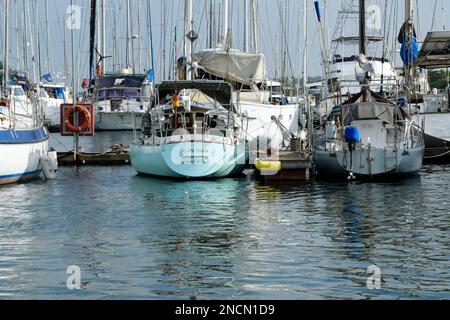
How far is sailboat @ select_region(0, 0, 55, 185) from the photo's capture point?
A: 92.4 ft

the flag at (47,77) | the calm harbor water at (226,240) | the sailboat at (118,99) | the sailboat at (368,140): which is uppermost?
the flag at (47,77)

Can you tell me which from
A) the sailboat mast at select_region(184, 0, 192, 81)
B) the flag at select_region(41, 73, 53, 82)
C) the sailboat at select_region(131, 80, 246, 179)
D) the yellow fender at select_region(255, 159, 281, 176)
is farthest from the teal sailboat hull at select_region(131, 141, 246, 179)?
the flag at select_region(41, 73, 53, 82)

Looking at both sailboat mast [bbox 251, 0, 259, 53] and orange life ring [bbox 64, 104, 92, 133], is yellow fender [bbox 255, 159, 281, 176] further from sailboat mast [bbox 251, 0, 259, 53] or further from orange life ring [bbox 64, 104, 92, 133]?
sailboat mast [bbox 251, 0, 259, 53]

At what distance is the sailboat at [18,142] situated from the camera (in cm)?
2817

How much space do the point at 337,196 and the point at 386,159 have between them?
455 centimetres

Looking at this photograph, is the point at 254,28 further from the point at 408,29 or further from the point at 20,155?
the point at 20,155

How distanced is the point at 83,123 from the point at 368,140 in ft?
43.5

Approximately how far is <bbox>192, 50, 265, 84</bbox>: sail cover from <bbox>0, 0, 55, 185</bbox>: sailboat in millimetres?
7633

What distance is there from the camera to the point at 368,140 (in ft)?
96.4

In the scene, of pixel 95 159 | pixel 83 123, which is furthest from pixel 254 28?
pixel 95 159

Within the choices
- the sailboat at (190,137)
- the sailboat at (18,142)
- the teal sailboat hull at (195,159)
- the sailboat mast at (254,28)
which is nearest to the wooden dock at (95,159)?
the sailboat at (18,142)

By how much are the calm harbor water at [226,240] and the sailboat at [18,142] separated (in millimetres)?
1037

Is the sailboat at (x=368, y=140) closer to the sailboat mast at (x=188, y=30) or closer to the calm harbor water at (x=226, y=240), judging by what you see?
the calm harbor water at (x=226, y=240)
